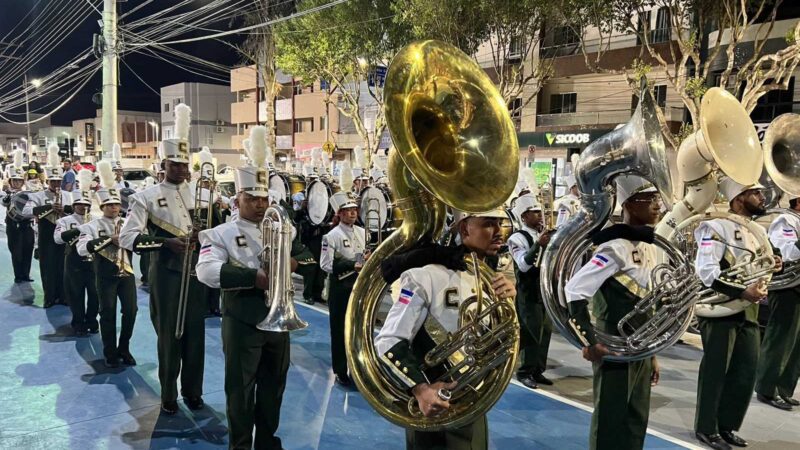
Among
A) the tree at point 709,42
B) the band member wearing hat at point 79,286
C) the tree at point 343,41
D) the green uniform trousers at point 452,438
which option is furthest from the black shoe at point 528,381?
the tree at point 343,41

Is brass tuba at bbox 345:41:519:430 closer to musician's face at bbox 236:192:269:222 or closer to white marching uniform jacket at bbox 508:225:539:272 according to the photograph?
musician's face at bbox 236:192:269:222

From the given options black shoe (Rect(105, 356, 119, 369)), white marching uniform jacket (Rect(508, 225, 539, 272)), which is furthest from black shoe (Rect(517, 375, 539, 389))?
black shoe (Rect(105, 356, 119, 369))

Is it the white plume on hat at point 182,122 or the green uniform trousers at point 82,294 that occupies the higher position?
the white plume on hat at point 182,122

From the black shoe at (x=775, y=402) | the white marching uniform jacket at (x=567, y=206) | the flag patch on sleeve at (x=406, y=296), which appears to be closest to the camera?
the flag patch on sleeve at (x=406, y=296)

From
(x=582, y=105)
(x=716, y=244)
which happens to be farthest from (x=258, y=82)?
(x=716, y=244)

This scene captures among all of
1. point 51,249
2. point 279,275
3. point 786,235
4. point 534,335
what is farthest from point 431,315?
point 51,249

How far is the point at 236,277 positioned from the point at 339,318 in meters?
2.05

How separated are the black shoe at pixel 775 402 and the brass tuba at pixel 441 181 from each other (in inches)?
160

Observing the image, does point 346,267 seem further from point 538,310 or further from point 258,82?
point 258,82

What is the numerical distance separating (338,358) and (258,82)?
131ft

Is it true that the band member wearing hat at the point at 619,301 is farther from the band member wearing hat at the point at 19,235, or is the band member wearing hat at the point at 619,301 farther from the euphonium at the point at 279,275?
the band member wearing hat at the point at 19,235

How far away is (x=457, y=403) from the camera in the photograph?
2566 mm

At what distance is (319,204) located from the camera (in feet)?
34.3

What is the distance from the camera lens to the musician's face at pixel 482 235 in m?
2.65
